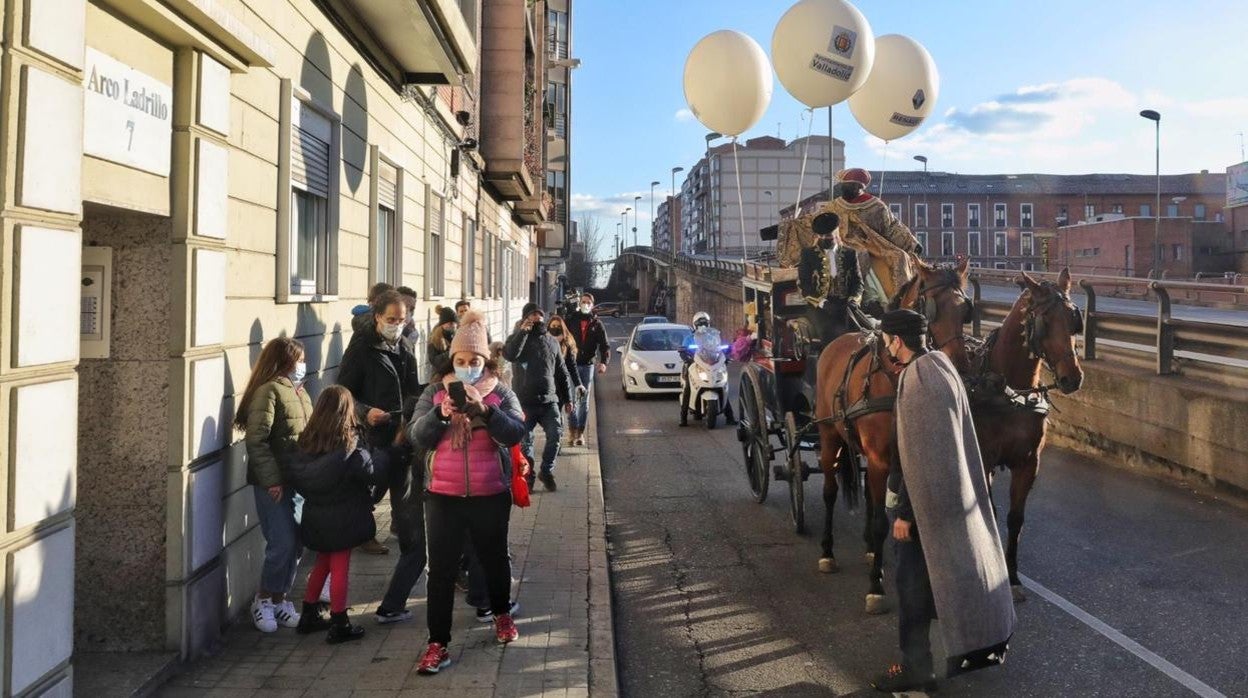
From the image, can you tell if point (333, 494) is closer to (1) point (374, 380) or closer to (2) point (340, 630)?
(2) point (340, 630)

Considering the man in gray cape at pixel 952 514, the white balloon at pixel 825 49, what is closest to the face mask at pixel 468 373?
the man in gray cape at pixel 952 514

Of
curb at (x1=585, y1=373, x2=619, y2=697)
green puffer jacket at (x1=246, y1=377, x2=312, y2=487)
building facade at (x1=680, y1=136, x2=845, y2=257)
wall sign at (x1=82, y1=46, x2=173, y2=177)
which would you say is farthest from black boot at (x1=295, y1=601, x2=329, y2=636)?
Result: building facade at (x1=680, y1=136, x2=845, y2=257)

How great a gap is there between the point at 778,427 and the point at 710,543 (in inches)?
64.9

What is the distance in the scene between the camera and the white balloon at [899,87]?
1048 cm

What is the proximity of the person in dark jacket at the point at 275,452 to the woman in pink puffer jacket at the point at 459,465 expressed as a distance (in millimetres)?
899

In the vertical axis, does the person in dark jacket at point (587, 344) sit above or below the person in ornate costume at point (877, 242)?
below

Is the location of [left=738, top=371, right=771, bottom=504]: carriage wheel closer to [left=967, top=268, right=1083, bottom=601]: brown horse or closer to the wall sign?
[left=967, top=268, right=1083, bottom=601]: brown horse

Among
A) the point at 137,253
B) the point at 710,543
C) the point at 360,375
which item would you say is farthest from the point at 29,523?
the point at 710,543

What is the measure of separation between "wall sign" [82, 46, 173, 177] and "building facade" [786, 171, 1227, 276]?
8838 centimetres

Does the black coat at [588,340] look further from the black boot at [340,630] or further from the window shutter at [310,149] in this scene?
the black boot at [340,630]

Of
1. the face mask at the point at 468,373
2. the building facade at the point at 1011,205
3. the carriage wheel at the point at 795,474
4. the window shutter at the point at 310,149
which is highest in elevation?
the building facade at the point at 1011,205

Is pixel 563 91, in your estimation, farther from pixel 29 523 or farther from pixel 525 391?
pixel 29 523

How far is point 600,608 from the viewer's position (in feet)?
18.9

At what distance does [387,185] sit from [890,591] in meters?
6.25
